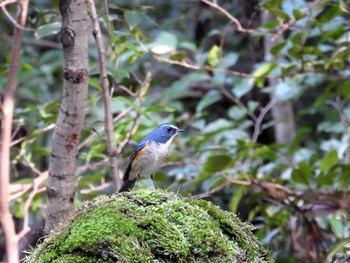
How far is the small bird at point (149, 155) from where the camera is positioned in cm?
479

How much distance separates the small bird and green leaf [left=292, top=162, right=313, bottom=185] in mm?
1027

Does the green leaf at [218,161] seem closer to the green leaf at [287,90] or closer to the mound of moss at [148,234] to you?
the green leaf at [287,90]

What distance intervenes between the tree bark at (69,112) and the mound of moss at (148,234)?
2.92 ft

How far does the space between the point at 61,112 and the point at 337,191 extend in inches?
104

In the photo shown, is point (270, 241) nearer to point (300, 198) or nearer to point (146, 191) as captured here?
point (300, 198)

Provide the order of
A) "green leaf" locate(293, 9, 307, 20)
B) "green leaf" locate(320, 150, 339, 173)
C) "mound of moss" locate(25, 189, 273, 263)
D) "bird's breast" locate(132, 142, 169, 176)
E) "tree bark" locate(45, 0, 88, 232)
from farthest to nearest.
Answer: "green leaf" locate(320, 150, 339, 173) < "bird's breast" locate(132, 142, 169, 176) < "green leaf" locate(293, 9, 307, 20) < "tree bark" locate(45, 0, 88, 232) < "mound of moss" locate(25, 189, 273, 263)

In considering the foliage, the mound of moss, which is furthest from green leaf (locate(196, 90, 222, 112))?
the mound of moss

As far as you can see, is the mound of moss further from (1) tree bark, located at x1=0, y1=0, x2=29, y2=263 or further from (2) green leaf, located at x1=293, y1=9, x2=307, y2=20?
(2) green leaf, located at x1=293, y1=9, x2=307, y2=20

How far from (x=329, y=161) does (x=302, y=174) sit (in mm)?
239

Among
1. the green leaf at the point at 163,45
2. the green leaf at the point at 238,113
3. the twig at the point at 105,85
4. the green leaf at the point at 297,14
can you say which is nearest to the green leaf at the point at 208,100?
the green leaf at the point at 238,113

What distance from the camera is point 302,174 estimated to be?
194 inches

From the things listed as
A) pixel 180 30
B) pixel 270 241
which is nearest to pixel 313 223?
pixel 270 241

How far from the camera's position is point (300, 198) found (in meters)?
4.98

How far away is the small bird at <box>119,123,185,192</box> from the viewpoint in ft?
15.7
